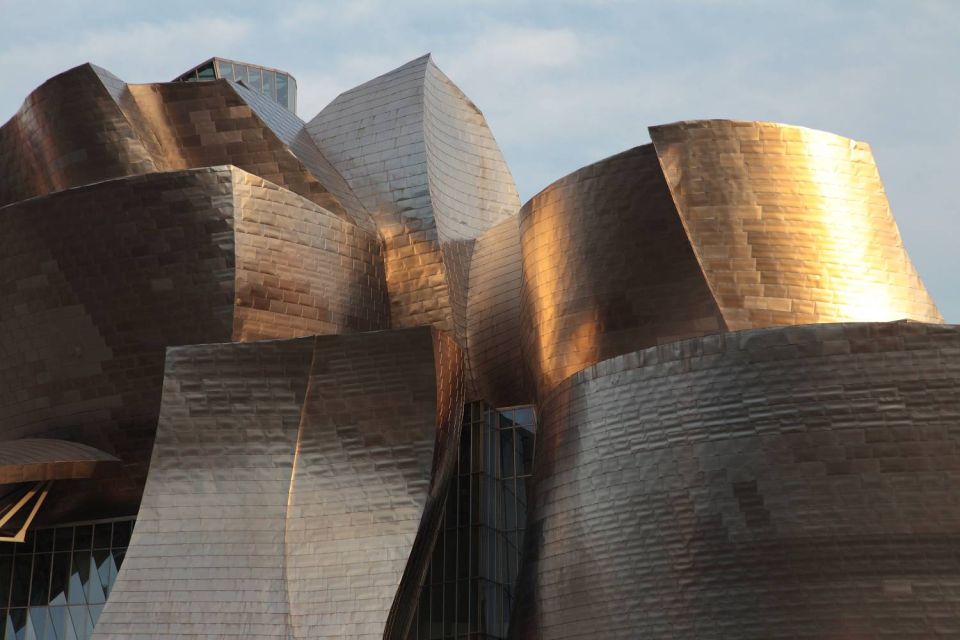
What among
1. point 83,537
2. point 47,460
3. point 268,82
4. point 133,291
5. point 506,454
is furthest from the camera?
point 268,82

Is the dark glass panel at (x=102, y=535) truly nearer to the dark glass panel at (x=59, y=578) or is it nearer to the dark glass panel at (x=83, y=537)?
the dark glass panel at (x=83, y=537)

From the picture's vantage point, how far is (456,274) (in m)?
25.3

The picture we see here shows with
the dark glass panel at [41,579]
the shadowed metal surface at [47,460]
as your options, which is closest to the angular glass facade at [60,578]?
the dark glass panel at [41,579]

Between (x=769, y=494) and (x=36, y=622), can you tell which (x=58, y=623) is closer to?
(x=36, y=622)

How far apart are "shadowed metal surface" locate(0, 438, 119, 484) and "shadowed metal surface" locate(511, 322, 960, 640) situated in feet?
24.8

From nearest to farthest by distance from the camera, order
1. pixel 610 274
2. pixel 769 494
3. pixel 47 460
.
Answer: pixel 769 494 → pixel 47 460 → pixel 610 274

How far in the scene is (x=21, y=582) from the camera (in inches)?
952

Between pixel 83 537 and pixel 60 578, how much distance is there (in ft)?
2.72

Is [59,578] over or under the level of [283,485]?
under

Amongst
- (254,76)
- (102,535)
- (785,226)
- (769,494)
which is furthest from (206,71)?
(769,494)

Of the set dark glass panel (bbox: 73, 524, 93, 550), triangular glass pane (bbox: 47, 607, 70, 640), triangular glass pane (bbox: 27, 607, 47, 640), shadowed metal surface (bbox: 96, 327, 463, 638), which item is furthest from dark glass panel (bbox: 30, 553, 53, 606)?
shadowed metal surface (bbox: 96, 327, 463, 638)

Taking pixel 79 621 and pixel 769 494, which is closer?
pixel 769 494

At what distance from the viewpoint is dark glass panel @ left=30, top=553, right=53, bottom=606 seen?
79.0 feet

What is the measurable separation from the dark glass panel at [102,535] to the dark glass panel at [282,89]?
27790 mm
